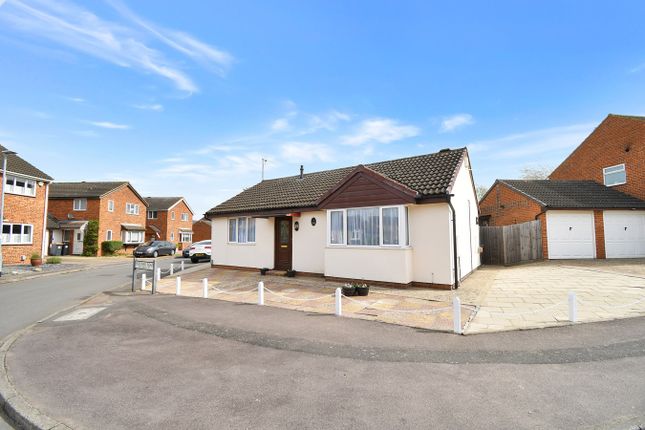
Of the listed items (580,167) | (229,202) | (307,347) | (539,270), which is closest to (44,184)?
(229,202)

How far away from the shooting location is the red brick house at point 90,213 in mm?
35156

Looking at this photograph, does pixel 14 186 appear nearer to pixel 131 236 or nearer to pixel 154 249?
pixel 154 249

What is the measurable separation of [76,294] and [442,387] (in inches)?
542

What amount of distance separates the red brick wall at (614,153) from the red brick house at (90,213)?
146 ft

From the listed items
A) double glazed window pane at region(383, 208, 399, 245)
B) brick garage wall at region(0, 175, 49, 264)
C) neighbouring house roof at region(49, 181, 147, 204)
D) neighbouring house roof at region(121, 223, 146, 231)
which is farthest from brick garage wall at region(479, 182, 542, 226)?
neighbouring house roof at region(121, 223, 146, 231)

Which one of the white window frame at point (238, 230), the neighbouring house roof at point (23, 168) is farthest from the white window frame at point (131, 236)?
the white window frame at point (238, 230)

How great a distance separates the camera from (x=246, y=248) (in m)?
17.2

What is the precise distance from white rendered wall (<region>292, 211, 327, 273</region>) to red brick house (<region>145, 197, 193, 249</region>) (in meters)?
37.6

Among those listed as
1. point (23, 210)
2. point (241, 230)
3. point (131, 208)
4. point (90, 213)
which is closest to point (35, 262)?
point (23, 210)

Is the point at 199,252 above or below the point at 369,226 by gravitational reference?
below

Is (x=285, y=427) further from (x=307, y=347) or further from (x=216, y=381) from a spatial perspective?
(x=307, y=347)

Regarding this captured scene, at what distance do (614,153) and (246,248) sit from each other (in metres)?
24.5

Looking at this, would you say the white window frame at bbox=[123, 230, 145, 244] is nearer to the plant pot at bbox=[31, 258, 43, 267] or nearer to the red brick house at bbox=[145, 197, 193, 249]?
the red brick house at bbox=[145, 197, 193, 249]

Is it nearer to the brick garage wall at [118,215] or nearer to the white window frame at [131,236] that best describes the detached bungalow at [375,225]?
the brick garage wall at [118,215]
